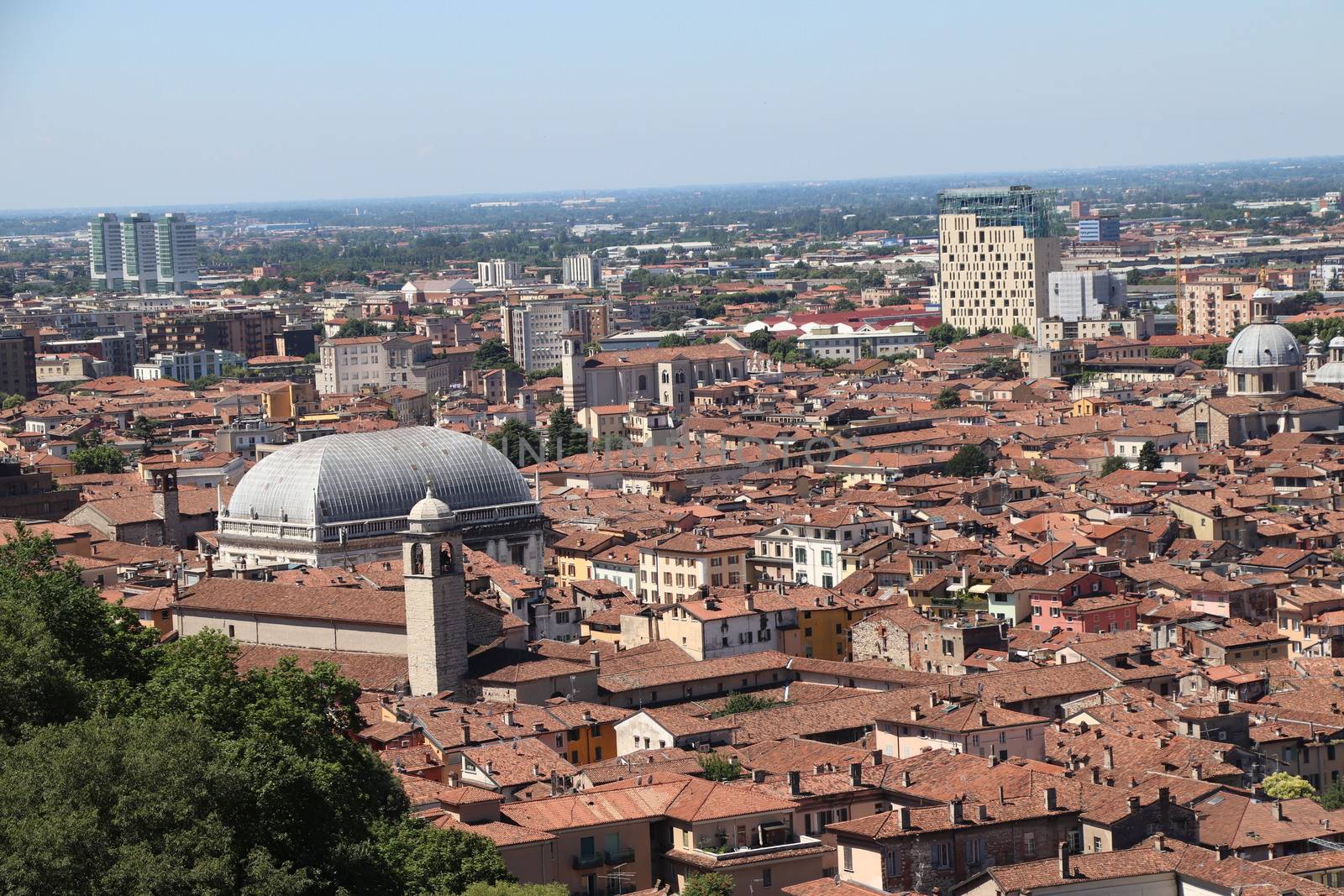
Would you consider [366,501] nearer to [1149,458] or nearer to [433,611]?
[433,611]

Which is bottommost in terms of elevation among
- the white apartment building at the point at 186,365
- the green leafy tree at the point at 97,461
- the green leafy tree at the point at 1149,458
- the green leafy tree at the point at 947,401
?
the white apartment building at the point at 186,365

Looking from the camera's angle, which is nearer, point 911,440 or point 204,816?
point 204,816

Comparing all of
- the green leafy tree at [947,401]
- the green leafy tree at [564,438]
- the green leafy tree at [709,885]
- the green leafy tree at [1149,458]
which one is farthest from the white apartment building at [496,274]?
the green leafy tree at [709,885]

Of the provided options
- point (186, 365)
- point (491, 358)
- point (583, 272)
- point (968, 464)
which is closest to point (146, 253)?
point (583, 272)

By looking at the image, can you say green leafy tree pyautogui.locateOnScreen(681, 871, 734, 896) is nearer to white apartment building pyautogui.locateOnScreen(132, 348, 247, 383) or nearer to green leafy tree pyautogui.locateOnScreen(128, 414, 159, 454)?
green leafy tree pyautogui.locateOnScreen(128, 414, 159, 454)

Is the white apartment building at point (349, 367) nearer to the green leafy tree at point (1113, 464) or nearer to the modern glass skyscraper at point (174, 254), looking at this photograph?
the green leafy tree at point (1113, 464)

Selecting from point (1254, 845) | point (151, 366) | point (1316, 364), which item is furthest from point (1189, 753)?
point (151, 366)

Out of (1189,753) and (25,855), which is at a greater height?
(25,855)

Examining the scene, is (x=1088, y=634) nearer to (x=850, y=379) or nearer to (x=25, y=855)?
(x=25, y=855)
